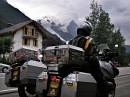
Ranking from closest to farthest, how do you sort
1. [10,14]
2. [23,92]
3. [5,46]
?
[23,92] < [5,46] < [10,14]

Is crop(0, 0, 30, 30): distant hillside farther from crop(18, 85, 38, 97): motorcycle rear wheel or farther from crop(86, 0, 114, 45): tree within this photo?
crop(18, 85, 38, 97): motorcycle rear wheel

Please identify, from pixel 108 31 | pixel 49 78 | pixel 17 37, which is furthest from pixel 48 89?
pixel 108 31

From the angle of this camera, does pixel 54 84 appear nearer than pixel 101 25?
Yes

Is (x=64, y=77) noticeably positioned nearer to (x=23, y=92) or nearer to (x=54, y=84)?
(x=54, y=84)

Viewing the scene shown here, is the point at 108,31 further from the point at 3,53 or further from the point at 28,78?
the point at 28,78

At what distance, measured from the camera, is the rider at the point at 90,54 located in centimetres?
707

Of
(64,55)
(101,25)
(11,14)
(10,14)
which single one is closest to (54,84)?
(64,55)

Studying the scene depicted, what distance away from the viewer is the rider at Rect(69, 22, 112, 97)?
707 centimetres

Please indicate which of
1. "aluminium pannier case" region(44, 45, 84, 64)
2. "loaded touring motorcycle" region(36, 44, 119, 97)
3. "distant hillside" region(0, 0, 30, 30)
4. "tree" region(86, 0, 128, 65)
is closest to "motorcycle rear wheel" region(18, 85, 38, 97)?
"loaded touring motorcycle" region(36, 44, 119, 97)

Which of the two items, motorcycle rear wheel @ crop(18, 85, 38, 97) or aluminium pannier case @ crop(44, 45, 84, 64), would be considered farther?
motorcycle rear wheel @ crop(18, 85, 38, 97)

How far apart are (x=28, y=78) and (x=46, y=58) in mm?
826

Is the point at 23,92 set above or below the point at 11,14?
below

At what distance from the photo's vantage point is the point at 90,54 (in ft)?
23.2

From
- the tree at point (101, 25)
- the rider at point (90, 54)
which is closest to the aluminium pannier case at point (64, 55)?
the rider at point (90, 54)
